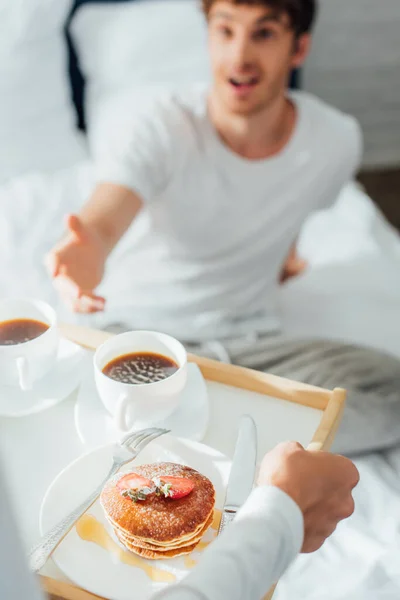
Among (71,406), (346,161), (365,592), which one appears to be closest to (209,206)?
(346,161)

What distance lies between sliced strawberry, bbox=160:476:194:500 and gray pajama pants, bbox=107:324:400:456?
1.63 ft

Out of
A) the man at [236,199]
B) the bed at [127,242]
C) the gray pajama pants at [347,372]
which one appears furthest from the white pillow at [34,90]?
the gray pajama pants at [347,372]

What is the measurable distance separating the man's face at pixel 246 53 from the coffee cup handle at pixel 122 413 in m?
0.74

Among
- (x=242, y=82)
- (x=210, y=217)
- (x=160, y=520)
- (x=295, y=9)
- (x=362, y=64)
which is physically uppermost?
(x=295, y=9)

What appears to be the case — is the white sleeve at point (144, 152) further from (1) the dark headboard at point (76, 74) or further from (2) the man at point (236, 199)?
(1) the dark headboard at point (76, 74)

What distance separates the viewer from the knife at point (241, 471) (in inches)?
25.9

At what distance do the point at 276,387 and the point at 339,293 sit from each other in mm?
798

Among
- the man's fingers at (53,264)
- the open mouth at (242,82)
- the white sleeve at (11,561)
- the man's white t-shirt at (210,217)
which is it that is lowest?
the man's white t-shirt at (210,217)

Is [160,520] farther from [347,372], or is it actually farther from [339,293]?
[339,293]

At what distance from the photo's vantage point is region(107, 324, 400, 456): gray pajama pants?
1129 millimetres

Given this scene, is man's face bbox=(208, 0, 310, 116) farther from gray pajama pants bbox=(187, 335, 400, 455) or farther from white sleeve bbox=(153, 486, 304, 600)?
white sleeve bbox=(153, 486, 304, 600)

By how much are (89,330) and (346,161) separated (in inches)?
30.6

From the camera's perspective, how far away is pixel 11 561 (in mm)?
341

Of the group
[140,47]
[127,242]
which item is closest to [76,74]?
[140,47]
